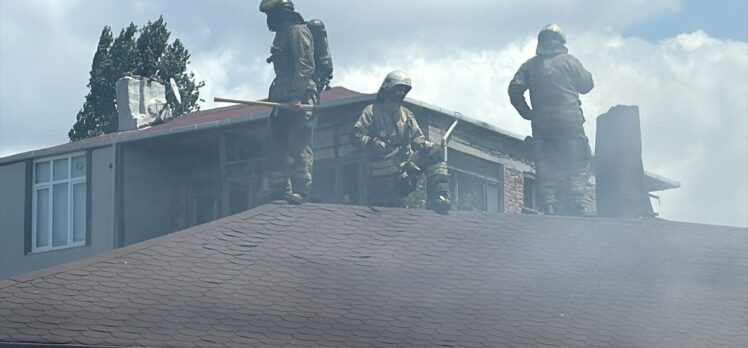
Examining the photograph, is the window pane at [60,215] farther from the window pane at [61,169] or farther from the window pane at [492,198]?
the window pane at [492,198]

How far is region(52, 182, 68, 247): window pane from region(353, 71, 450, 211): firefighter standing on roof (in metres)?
10.1

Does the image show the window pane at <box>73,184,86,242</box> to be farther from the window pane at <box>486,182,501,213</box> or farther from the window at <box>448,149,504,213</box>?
the window pane at <box>486,182,501,213</box>

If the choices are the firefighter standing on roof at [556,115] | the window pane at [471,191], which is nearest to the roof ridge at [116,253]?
the firefighter standing on roof at [556,115]

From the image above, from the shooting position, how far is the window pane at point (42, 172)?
23.1 m

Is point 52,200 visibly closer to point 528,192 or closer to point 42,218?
point 42,218

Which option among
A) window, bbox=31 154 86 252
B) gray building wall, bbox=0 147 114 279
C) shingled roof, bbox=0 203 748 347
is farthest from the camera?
window, bbox=31 154 86 252

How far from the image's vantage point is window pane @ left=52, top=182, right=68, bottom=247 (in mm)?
22766

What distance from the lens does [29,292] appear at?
10.1 metres

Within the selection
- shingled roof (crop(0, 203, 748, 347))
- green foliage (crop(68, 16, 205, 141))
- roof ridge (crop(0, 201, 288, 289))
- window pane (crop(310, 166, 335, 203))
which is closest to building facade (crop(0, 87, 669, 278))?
window pane (crop(310, 166, 335, 203))

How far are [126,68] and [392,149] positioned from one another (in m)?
25.3

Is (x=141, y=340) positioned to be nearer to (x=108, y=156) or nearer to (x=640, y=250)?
(x=640, y=250)

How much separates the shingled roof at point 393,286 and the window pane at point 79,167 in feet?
33.9

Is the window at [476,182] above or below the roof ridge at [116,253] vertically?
Answer: above

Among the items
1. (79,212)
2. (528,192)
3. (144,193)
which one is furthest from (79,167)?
(528,192)
